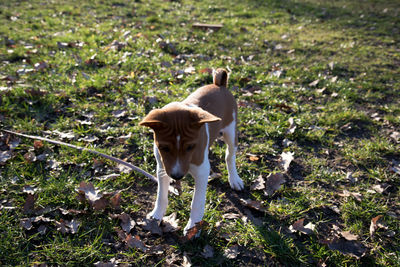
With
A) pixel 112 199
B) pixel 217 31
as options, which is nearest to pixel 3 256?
pixel 112 199

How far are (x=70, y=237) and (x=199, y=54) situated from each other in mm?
5245

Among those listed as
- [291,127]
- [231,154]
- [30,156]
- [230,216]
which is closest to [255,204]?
[230,216]

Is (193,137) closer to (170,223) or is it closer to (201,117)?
(201,117)

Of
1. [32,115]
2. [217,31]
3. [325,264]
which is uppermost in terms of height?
[217,31]

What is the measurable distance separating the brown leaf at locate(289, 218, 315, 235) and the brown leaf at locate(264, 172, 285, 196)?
51cm

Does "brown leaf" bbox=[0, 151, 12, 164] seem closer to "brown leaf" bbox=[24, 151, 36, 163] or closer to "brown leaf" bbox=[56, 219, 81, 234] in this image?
"brown leaf" bbox=[24, 151, 36, 163]

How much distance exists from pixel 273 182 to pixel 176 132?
5.94 feet

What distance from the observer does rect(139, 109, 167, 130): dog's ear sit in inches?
86.5

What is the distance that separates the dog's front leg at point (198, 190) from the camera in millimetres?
2682

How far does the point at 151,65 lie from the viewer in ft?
20.5

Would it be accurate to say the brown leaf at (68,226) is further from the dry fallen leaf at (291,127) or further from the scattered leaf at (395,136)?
the scattered leaf at (395,136)

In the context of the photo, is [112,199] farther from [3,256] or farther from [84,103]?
[84,103]

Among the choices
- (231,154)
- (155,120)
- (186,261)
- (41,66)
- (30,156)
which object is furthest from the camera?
(41,66)

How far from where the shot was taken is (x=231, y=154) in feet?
11.4
